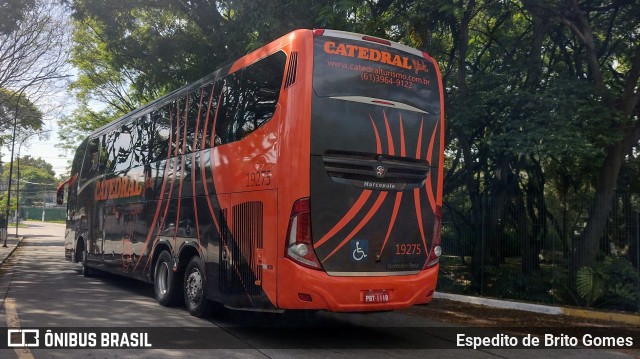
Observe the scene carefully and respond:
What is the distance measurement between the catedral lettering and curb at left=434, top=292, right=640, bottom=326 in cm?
599

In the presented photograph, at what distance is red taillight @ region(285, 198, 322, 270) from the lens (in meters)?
6.55

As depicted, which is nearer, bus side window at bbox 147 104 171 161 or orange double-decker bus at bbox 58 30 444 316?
orange double-decker bus at bbox 58 30 444 316

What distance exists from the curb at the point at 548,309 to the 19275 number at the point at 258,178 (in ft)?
22.0

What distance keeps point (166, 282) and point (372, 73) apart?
5629 mm

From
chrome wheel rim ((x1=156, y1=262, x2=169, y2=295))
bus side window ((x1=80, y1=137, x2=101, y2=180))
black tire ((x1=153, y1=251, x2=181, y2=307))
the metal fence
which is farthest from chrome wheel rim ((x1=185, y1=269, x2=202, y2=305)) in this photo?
the metal fence

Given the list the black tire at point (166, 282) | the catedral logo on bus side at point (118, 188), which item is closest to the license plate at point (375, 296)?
the black tire at point (166, 282)

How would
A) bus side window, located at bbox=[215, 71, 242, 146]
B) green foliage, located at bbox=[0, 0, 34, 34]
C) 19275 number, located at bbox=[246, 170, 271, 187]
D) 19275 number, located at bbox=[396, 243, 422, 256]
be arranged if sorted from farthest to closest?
green foliage, located at bbox=[0, 0, 34, 34]
bus side window, located at bbox=[215, 71, 242, 146]
19275 number, located at bbox=[396, 243, 422, 256]
19275 number, located at bbox=[246, 170, 271, 187]

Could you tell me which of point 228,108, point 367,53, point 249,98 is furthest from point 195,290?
point 367,53

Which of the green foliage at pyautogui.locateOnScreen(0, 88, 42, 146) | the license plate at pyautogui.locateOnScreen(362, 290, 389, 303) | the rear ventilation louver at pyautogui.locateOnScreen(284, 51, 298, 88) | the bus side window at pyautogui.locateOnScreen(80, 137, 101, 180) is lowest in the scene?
the license plate at pyautogui.locateOnScreen(362, 290, 389, 303)

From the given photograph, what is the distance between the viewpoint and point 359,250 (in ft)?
22.5

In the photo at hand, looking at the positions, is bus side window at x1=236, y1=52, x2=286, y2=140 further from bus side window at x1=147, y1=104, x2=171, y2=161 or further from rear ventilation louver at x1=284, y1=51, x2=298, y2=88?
bus side window at x1=147, y1=104, x2=171, y2=161

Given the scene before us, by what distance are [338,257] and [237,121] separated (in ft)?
8.79

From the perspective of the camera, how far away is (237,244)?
24.8ft

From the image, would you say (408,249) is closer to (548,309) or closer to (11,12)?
(548,309)
